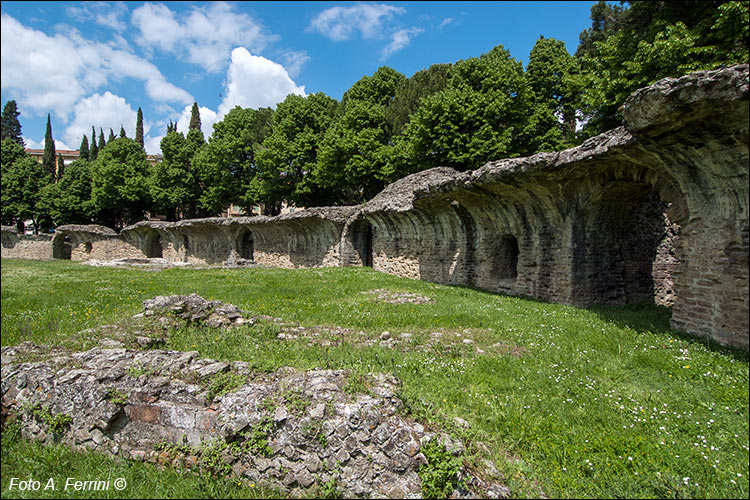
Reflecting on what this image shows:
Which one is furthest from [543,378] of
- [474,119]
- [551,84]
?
[551,84]

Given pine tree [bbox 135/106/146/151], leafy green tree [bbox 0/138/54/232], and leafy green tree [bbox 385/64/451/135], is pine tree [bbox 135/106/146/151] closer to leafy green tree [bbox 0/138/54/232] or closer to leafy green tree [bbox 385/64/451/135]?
leafy green tree [bbox 0/138/54/232]

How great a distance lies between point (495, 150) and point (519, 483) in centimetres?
1852

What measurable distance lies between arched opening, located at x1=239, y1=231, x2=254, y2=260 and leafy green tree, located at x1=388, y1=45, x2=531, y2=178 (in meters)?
15.4

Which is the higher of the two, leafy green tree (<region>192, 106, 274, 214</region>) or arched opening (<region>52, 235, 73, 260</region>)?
leafy green tree (<region>192, 106, 274, 214</region>)

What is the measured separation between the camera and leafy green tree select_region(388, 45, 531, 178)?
20219 millimetres

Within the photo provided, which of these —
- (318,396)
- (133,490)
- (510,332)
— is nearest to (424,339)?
(510,332)

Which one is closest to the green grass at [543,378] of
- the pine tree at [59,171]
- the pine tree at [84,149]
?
the pine tree at [59,171]

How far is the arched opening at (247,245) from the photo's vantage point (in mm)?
30500

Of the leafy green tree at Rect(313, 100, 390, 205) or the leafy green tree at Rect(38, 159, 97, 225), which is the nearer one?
the leafy green tree at Rect(313, 100, 390, 205)

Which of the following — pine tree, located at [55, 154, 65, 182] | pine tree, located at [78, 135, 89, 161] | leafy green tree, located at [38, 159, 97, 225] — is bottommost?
Answer: leafy green tree, located at [38, 159, 97, 225]

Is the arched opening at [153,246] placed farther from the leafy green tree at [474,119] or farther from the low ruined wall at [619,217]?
the leafy green tree at [474,119]

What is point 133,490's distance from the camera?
11.8ft

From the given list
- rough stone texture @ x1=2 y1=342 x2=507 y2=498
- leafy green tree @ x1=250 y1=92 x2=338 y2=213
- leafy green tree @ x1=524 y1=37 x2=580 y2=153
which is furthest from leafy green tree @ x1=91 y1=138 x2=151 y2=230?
rough stone texture @ x1=2 y1=342 x2=507 y2=498

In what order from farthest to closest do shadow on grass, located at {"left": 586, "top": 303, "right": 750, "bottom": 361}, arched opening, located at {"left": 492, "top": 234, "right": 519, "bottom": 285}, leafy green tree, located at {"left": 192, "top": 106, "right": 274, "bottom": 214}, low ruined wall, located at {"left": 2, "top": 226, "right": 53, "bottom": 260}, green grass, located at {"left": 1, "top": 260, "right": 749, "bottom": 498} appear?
leafy green tree, located at {"left": 192, "top": 106, "right": 274, "bottom": 214}
low ruined wall, located at {"left": 2, "top": 226, "right": 53, "bottom": 260}
arched opening, located at {"left": 492, "top": 234, "right": 519, "bottom": 285}
shadow on grass, located at {"left": 586, "top": 303, "right": 750, "bottom": 361}
green grass, located at {"left": 1, "top": 260, "right": 749, "bottom": 498}
